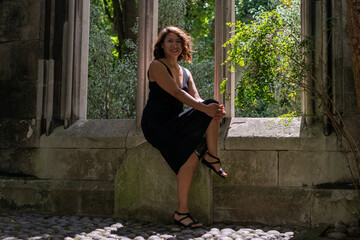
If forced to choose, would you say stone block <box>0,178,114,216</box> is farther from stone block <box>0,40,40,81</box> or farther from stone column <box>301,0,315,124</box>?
stone column <box>301,0,315,124</box>

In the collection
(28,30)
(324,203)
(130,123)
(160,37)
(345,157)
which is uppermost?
(28,30)

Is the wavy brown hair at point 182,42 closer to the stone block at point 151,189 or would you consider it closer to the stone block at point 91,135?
the stone block at point 151,189

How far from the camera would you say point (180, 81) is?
3326 mm

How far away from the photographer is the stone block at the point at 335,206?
3.06m

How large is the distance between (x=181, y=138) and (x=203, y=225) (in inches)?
26.9

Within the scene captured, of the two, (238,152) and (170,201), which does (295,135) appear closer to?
(238,152)

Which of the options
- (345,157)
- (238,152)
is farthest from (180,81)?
(345,157)

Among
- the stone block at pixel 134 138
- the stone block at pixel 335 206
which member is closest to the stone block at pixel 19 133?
the stone block at pixel 134 138

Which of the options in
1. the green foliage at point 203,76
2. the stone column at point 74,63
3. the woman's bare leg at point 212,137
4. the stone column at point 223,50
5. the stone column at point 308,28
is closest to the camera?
the woman's bare leg at point 212,137

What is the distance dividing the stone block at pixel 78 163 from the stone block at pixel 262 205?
1025mm

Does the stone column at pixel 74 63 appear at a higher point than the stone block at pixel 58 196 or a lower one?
→ higher

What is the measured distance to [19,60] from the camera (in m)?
4.22

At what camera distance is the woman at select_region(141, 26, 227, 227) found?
3082 millimetres

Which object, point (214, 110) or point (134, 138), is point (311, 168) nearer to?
point (214, 110)
